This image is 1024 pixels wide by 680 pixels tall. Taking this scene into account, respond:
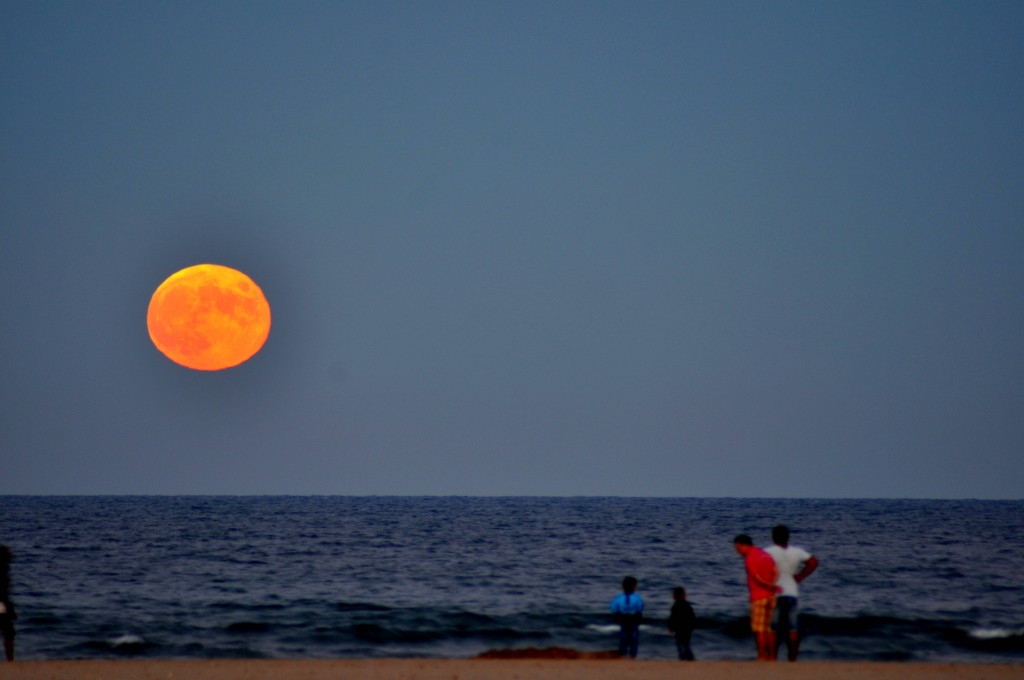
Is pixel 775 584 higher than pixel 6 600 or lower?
higher

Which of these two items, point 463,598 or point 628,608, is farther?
point 463,598

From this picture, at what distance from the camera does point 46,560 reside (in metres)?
44.3

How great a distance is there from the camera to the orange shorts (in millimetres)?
14547

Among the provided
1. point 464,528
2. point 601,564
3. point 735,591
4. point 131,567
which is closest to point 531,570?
point 601,564

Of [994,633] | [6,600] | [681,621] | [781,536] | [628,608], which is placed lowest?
[994,633]

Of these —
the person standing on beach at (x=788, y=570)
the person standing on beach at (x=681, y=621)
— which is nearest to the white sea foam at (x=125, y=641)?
the person standing on beach at (x=681, y=621)

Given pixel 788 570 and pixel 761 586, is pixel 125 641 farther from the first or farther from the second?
pixel 788 570

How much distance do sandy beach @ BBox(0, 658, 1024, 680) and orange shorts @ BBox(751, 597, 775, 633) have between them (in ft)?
1.82

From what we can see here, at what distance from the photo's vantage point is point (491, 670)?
14891 millimetres

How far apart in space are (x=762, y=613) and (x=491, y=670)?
414 centimetres

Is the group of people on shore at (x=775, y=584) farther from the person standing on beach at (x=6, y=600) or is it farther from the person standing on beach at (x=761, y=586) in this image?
the person standing on beach at (x=6, y=600)

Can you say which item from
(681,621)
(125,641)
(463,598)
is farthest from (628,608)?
(463,598)

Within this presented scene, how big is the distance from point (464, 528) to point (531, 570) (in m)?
43.1

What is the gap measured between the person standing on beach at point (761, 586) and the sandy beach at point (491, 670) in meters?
0.43
